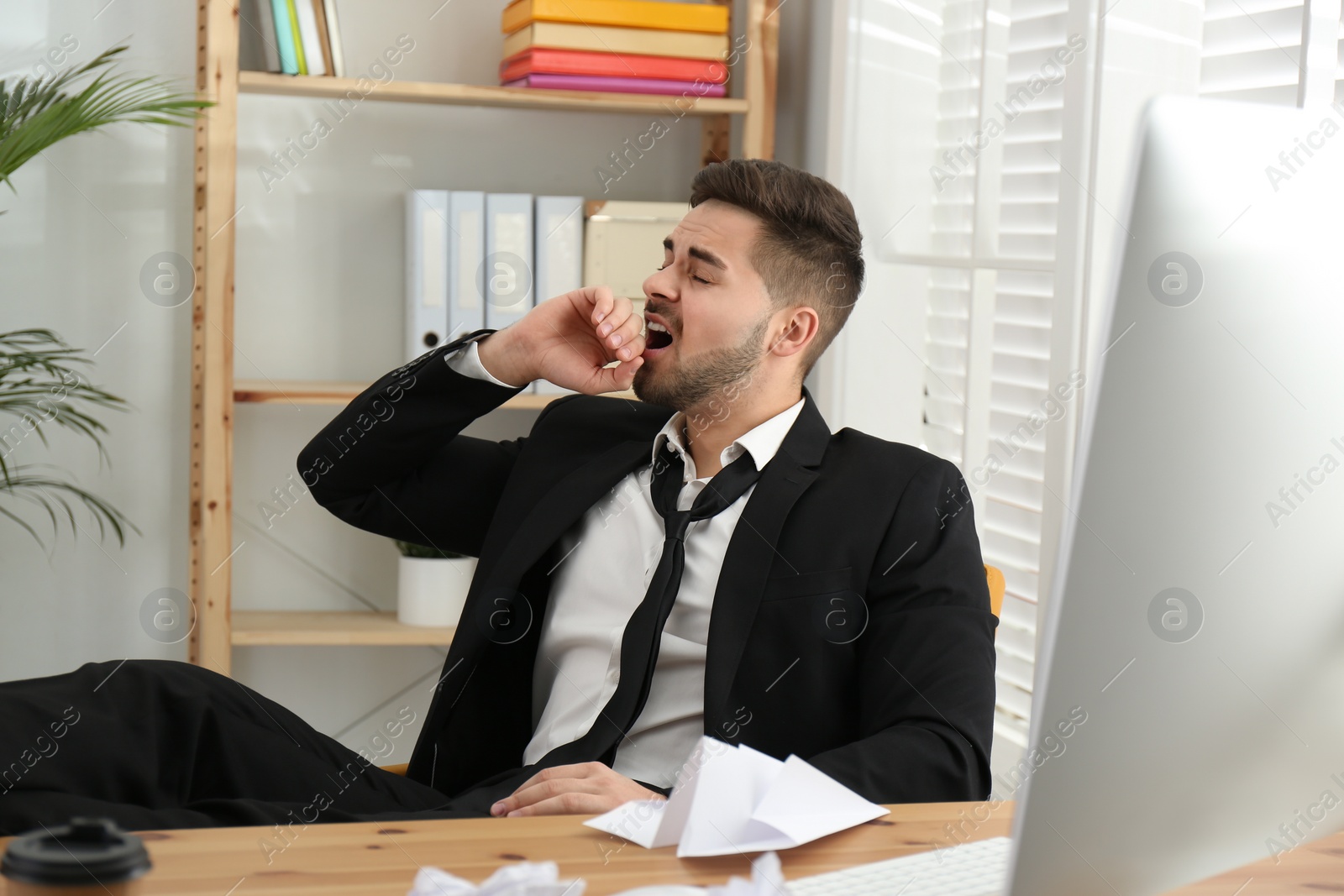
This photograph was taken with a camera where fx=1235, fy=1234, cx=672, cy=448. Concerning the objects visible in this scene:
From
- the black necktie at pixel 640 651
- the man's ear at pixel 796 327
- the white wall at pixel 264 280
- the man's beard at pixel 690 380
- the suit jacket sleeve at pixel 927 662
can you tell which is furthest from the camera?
the white wall at pixel 264 280

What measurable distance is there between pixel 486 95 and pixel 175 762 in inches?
61.8

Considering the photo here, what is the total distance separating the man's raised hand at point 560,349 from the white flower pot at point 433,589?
95 cm

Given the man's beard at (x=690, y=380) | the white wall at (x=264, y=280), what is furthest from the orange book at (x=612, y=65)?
the man's beard at (x=690, y=380)

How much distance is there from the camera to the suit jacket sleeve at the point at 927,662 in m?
1.12

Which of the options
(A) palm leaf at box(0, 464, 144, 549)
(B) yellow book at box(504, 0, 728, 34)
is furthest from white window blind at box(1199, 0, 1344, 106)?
(A) palm leaf at box(0, 464, 144, 549)

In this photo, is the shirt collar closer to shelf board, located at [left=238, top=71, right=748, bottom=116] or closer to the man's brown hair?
the man's brown hair

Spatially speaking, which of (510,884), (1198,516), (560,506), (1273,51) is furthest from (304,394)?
(1198,516)

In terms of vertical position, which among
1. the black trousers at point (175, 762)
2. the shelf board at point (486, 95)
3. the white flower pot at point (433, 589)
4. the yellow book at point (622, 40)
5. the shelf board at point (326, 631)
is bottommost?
the shelf board at point (326, 631)

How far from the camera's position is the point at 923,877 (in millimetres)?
777

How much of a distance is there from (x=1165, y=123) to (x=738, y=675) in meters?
0.98

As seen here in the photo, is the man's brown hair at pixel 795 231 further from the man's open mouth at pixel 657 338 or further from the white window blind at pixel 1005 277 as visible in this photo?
the white window blind at pixel 1005 277

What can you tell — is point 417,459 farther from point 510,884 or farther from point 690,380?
point 510,884

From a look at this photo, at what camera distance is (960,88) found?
2227 millimetres

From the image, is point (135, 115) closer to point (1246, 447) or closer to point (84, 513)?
point (84, 513)
